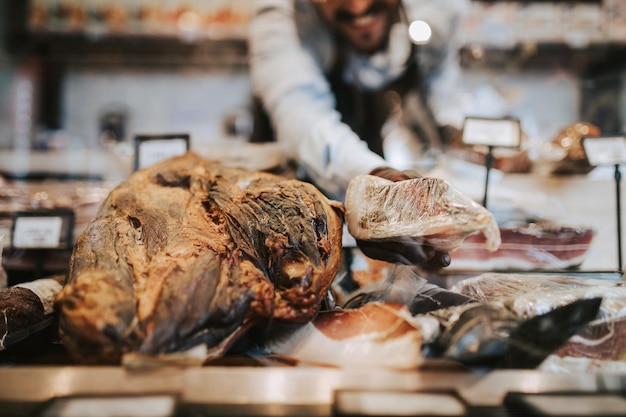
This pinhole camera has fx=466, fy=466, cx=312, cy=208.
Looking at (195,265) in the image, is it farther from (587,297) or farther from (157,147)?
(157,147)

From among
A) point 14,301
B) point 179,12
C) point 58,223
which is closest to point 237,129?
point 179,12

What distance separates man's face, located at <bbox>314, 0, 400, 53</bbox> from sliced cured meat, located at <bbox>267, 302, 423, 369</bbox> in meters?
1.31

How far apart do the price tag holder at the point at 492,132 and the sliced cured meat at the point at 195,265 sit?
66 cm

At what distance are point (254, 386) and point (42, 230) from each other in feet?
3.52

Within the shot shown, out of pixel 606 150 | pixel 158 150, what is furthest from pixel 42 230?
pixel 606 150

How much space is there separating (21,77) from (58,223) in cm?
270

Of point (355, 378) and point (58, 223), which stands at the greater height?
point (58, 223)

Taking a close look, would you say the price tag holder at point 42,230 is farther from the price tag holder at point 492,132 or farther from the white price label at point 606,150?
the white price label at point 606,150

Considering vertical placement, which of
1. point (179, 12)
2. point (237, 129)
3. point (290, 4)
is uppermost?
point (179, 12)

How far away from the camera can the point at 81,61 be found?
3.69 m

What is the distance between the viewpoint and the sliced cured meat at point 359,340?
777 mm

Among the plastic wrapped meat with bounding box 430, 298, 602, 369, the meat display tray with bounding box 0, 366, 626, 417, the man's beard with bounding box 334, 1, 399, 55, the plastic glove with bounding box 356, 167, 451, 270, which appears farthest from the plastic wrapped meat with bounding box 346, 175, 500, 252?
the man's beard with bounding box 334, 1, 399, 55

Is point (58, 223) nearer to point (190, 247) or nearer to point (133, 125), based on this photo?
point (190, 247)

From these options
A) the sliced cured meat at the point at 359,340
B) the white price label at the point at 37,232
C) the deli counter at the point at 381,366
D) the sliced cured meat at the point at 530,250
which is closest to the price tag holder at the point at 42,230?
the white price label at the point at 37,232
